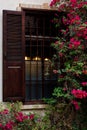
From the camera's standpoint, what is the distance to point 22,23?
933cm

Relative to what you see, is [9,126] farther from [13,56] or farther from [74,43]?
[74,43]

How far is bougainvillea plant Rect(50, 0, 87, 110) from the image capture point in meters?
8.65

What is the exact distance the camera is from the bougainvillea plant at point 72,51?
8648 millimetres

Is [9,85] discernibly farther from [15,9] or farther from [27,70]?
[15,9]

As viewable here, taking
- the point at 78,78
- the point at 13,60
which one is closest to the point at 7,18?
the point at 13,60

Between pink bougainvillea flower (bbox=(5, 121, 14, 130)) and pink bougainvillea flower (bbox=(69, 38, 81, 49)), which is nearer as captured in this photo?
pink bougainvillea flower (bbox=(69, 38, 81, 49))

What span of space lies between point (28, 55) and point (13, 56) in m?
0.47

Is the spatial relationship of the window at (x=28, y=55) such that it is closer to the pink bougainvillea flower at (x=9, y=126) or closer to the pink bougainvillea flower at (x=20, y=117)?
the pink bougainvillea flower at (x=20, y=117)

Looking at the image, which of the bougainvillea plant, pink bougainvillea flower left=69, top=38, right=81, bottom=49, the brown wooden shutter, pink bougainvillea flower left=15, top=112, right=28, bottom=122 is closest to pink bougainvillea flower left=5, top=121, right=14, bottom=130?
pink bougainvillea flower left=15, top=112, right=28, bottom=122

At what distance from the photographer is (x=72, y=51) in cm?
897

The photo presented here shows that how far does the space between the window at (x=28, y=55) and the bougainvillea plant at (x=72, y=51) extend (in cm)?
41

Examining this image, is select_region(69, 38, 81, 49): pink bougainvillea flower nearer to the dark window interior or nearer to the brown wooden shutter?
the dark window interior

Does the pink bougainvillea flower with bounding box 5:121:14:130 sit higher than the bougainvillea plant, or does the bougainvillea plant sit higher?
the bougainvillea plant

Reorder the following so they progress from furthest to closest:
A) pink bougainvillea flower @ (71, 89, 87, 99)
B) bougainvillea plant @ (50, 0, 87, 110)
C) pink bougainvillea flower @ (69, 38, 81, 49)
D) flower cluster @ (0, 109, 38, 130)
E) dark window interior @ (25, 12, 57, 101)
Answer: dark window interior @ (25, 12, 57, 101)
flower cluster @ (0, 109, 38, 130)
bougainvillea plant @ (50, 0, 87, 110)
pink bougainvillea flower @ (69, 38, 81, 49)
pink bougainvillea flower @ (71, 89, 87, 99)
